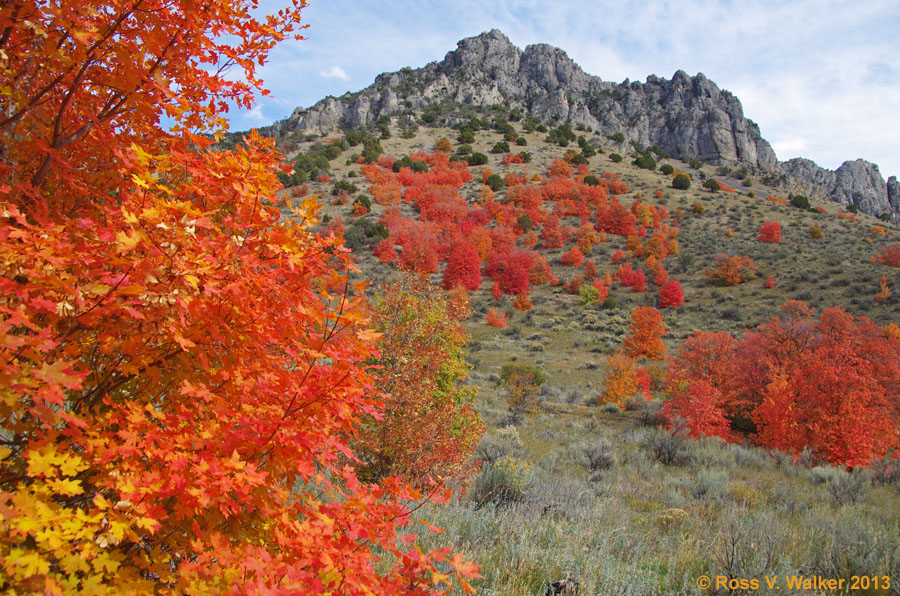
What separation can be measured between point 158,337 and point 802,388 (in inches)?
642

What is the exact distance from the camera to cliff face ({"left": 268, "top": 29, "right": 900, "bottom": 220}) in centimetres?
9769

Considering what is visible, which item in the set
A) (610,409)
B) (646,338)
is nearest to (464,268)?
(646,338)

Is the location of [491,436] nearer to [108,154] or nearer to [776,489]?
[776,489]

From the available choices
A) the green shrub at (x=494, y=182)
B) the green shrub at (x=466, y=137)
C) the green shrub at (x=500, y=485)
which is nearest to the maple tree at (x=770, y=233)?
the green shrub at (x=494, y=182)

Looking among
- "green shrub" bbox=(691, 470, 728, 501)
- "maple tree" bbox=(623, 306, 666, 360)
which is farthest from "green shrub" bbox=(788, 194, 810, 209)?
"green shrub" bbox=(691, 470, 728, 501)

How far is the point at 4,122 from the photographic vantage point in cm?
190

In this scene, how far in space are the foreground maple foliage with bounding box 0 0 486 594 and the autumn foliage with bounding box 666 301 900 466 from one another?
14.3m

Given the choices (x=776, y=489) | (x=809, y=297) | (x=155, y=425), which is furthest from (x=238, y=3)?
(x=809, y=297)

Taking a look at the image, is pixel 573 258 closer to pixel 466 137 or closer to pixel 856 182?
pixel 466 137

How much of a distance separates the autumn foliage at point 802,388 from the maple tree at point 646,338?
12047 millimetres

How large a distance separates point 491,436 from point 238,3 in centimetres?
1142

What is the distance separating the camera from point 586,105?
359 ft

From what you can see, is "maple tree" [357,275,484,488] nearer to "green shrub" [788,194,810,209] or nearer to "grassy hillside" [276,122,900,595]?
"grassy hillside" [276,122,900,595]

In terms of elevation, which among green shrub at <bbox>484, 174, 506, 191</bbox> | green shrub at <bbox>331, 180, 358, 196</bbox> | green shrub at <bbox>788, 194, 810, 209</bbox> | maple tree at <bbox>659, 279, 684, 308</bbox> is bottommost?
maple tree at <bbox>659, 279, 684, 308</bbox>
